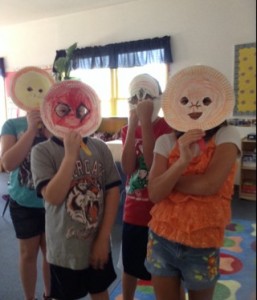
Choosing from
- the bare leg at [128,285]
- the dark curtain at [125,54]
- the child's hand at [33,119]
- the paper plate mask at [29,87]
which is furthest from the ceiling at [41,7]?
the bare leg at [128,285]

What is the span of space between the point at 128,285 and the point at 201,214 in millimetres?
488

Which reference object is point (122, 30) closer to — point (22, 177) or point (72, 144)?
point (22, 177)

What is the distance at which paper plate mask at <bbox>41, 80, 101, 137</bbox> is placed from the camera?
0.73 metres

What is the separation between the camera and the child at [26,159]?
95cm

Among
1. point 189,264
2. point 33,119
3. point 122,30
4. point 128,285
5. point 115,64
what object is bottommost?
point 128,285

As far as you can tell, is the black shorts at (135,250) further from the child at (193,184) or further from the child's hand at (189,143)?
the child's hand at (189,143)

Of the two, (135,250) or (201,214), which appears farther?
(135,250)

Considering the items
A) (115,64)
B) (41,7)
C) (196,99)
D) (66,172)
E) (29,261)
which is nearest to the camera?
(196,99)

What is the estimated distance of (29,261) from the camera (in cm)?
108

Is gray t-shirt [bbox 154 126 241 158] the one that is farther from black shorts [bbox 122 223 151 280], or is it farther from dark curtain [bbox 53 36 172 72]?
dark curtain [bbox 53 36 172 72]

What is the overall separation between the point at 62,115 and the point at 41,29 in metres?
3.80

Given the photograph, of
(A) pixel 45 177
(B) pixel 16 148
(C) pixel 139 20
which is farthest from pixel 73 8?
(A) pixel 45 177

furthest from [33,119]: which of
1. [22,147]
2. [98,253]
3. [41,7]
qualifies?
[41,7]

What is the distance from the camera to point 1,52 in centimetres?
449
